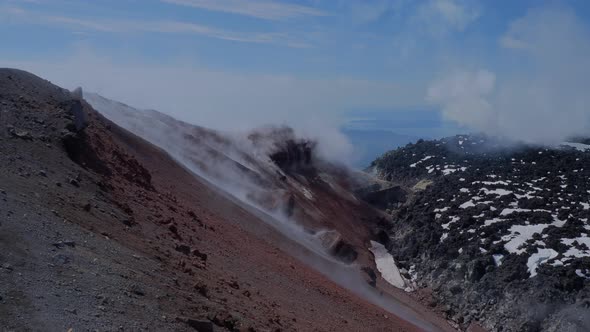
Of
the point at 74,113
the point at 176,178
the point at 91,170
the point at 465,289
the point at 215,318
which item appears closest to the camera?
the point at 215,318

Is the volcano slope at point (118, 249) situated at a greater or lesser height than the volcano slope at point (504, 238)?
lesser

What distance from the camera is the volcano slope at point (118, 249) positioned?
9.04 meters

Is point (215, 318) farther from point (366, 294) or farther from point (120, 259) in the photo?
point (366, 294)

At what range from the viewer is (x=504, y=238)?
3139cm

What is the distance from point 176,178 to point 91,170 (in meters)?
9.51

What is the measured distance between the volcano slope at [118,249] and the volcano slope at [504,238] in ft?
12.1

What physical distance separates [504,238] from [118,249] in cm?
2481

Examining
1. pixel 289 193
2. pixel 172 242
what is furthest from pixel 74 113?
pixel 289 193

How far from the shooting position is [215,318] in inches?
434

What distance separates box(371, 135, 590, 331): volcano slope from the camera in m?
25.0

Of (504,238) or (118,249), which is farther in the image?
(504,238)

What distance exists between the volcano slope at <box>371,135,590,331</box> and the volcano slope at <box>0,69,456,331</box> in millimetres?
3674

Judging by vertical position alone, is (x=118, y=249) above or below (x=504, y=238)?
below

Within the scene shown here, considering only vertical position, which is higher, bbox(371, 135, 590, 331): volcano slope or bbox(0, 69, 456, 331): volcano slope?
bbox(371, 135, 590, 331): volcano slope
